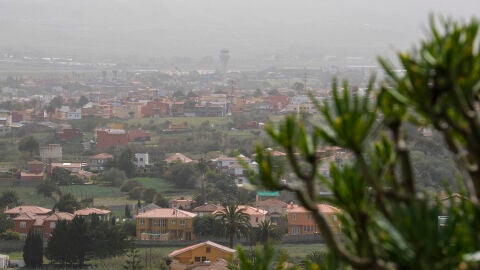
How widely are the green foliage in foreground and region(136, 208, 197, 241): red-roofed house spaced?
20.0 metres

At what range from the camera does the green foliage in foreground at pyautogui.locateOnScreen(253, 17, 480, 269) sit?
1.89 meters

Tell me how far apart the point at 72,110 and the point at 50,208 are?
24.8 m

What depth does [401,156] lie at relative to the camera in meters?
2.00

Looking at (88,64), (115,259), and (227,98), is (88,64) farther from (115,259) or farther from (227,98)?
(115,259)

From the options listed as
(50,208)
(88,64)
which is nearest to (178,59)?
(88,64)

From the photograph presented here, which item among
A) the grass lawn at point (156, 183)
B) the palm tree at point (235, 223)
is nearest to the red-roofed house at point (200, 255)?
the palm tree at point (235, 223)

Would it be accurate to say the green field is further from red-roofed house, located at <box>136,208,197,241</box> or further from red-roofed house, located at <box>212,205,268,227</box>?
red-roofed house, located at <box>136,208,197,241</box>

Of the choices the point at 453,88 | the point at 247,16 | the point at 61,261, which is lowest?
the point at 61,261

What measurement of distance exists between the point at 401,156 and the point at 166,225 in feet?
67.5

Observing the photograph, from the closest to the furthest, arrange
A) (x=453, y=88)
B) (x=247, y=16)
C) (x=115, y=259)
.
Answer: (x=453, y=88) → (x=115, y=259) → (x=247, y=16)

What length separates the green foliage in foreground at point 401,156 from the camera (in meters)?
1.89

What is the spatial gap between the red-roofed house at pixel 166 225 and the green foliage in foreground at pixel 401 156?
20.0 m

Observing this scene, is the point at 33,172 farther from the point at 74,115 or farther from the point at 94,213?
the point at 74,115

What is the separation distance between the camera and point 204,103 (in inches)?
1961
